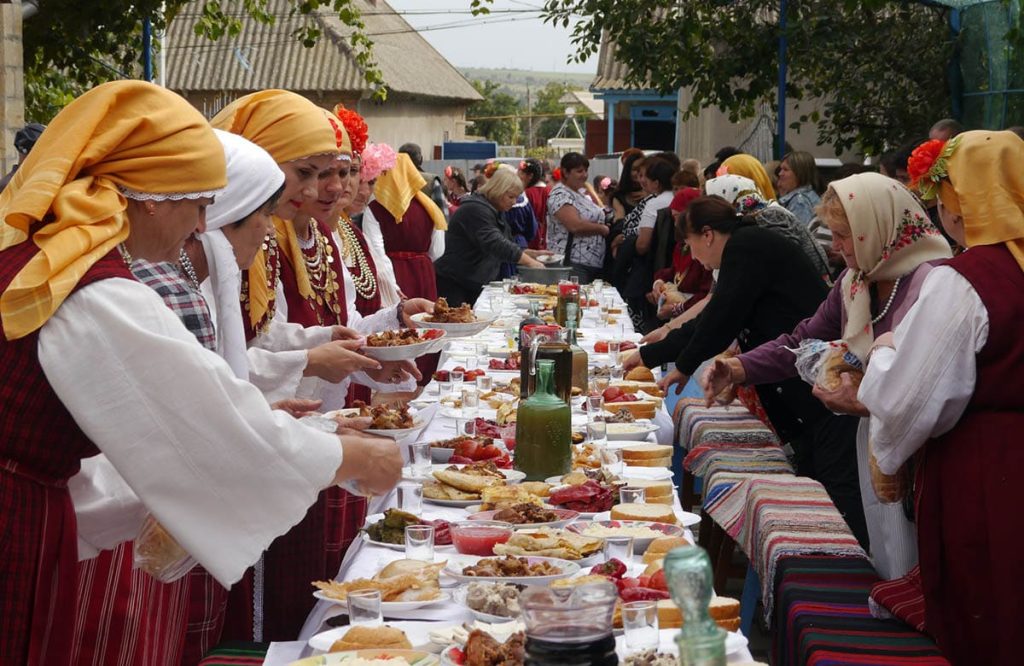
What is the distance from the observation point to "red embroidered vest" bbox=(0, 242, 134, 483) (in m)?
2.21

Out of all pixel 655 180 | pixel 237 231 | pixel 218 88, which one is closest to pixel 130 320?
pixel 237 231

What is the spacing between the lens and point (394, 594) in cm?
253

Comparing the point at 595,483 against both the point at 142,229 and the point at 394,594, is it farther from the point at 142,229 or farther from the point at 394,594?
the point at 142,229

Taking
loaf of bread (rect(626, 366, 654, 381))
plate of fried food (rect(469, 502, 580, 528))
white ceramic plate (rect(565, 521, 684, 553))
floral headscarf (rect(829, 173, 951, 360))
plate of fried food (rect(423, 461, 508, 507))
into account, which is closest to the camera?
white ceramic plate (rect(565, 521, 684, 553))

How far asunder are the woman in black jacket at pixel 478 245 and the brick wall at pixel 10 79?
3660 mm

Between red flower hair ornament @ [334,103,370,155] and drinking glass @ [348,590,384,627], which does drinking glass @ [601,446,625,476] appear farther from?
red flower hair ornament @ [334,103,370,155]

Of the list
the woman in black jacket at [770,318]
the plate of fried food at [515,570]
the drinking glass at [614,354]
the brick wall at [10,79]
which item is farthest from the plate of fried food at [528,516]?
the brick wall at [10,79]

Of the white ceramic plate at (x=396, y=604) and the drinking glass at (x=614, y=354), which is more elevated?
the white ceramic plate at (x=396, y=604)

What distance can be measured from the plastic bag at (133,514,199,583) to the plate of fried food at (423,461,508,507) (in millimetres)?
756

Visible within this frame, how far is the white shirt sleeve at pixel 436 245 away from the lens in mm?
8578

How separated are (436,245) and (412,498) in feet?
18.5

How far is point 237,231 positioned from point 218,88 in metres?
33.7

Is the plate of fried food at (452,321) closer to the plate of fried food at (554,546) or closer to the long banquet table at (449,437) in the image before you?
the long banquet table at (449,437)

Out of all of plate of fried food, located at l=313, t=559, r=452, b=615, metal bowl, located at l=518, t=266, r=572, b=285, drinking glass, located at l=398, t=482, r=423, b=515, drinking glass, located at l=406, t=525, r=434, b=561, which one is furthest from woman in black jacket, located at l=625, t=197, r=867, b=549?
metal bowl, located at l=518, t=266, r=572, b=285
